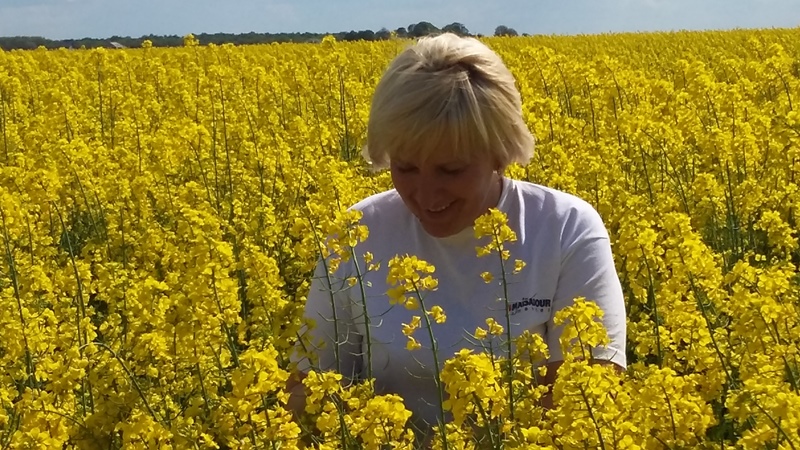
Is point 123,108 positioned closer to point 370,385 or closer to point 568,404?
point 370,385

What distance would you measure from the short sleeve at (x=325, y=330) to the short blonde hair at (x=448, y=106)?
44 centimetres

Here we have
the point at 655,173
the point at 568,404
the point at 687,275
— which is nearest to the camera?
the point at 568,404

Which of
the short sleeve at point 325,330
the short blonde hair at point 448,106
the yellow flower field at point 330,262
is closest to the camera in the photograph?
the yellow flower field at point 330,262

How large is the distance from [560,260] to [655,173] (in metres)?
2.64

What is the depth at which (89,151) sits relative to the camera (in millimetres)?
5930

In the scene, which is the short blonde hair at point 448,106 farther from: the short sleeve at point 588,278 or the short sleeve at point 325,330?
the short sleeve at point 325,330

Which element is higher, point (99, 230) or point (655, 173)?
point (655, 173)

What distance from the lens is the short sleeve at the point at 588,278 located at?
2773mm

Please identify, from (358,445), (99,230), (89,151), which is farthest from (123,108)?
(358,445)

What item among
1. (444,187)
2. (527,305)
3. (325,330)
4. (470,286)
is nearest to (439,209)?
(444,187)

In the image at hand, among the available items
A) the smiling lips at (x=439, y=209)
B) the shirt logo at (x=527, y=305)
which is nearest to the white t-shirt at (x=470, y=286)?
the shirt logo at (x=527, y=305)

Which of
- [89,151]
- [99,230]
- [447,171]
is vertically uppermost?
[447,171]

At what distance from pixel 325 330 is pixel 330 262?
36cm

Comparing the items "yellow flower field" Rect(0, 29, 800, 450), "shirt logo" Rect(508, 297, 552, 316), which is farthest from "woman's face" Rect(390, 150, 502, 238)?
"shirt logo" Rect(508, 297, 552, 316)
